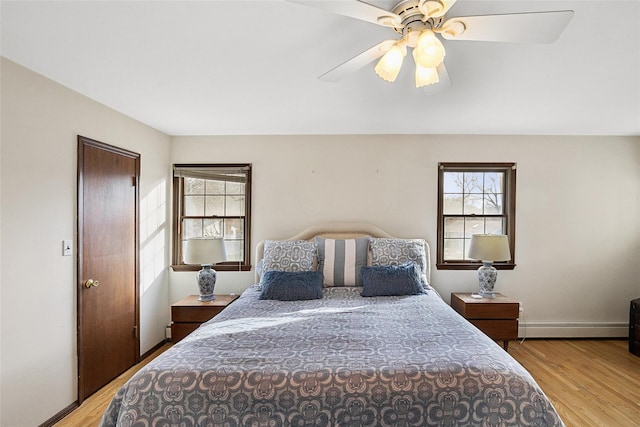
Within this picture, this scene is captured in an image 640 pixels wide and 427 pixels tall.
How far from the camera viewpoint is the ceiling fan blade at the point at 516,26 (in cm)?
130

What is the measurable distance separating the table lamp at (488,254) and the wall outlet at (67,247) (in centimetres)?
358

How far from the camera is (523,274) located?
13.1 ft

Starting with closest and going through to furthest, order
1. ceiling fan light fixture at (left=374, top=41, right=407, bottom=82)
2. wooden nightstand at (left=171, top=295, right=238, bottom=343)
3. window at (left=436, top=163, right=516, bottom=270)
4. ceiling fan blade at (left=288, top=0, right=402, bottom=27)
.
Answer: ceiling fan blade at (left=288, top=0, right=402, bottom=27)
ceiling fan light fixture at (left=374, top=41, right=407, bottom=82)
wooden nightstand at (left=171, top=295, right=238, bottom=343)
window at (left=436, top=163, right=516, bottom=270)

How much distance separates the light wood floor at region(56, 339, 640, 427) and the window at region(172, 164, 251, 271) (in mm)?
1270

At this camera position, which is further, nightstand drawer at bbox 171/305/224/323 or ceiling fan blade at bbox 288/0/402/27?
nightstand drawer at bbox 171/305/224/323

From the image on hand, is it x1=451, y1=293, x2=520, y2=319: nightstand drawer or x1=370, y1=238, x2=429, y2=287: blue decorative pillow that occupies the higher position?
x1=370, y1=238, x2=429, y2=287: blue decorative pillow

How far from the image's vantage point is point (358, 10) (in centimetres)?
136

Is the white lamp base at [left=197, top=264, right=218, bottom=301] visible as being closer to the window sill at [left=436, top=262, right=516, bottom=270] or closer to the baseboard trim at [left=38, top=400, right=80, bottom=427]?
the baseboard trim at [left=38, top=400, right=80, bottom=427]

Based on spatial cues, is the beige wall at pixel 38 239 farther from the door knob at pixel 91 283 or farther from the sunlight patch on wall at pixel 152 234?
the sunlight patch on wall at pixel 152 234

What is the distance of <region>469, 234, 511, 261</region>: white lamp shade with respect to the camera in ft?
11.5

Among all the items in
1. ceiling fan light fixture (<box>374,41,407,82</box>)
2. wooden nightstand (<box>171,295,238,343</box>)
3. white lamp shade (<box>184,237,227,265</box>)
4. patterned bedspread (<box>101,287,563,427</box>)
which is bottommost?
wooden nightstand (<box>171,295,238,343</box>)

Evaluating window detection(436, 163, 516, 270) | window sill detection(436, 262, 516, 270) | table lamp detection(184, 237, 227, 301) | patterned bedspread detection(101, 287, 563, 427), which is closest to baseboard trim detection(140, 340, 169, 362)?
table lamp detection(184, 237, 227, 301)

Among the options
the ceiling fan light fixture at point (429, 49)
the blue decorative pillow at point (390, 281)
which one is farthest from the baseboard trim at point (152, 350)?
the ceiling fan light fixture at point (429, 49)

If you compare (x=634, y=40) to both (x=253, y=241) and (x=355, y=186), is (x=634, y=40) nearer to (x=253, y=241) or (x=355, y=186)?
(x=355, y=186)
